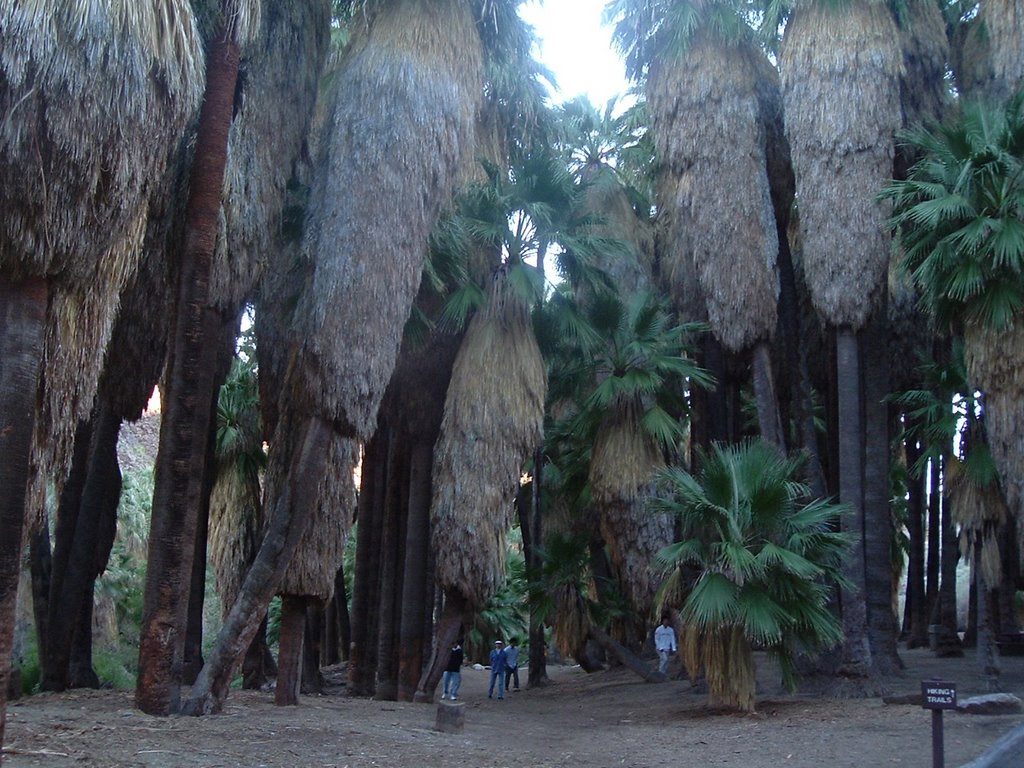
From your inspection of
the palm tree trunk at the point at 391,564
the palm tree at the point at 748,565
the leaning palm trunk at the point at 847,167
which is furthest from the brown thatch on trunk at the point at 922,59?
the palm tree trunk at the point at 391,564

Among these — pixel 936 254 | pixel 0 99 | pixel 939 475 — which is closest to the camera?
pixel 0 99

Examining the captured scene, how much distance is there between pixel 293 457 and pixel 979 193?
10.4 metres

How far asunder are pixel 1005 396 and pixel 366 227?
9.07 metres

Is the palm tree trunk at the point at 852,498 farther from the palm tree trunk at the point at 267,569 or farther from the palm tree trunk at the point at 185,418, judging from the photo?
the palm tree trunk at the point at 185,418

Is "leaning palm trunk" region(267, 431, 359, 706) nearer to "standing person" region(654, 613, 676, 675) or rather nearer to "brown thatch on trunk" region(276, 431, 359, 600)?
"brown thatch on trunk" region(276, 431, 359, 600)

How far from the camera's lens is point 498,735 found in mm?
14367

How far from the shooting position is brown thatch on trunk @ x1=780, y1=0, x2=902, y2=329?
16.8 metres

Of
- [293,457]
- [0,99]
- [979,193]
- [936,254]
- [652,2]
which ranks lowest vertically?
[293,457]

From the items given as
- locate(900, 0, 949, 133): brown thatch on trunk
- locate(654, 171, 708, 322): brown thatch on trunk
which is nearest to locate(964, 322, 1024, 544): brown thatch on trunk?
locate(900, 0, 949, 133): brown thatch on trunk

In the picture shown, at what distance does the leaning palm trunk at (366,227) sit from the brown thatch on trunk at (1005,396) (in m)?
7.97

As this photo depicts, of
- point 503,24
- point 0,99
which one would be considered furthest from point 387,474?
point 0,99

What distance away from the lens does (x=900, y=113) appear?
56.9ft

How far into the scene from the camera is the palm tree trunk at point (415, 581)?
1817 cm

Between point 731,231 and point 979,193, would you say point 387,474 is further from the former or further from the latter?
point 979,193
